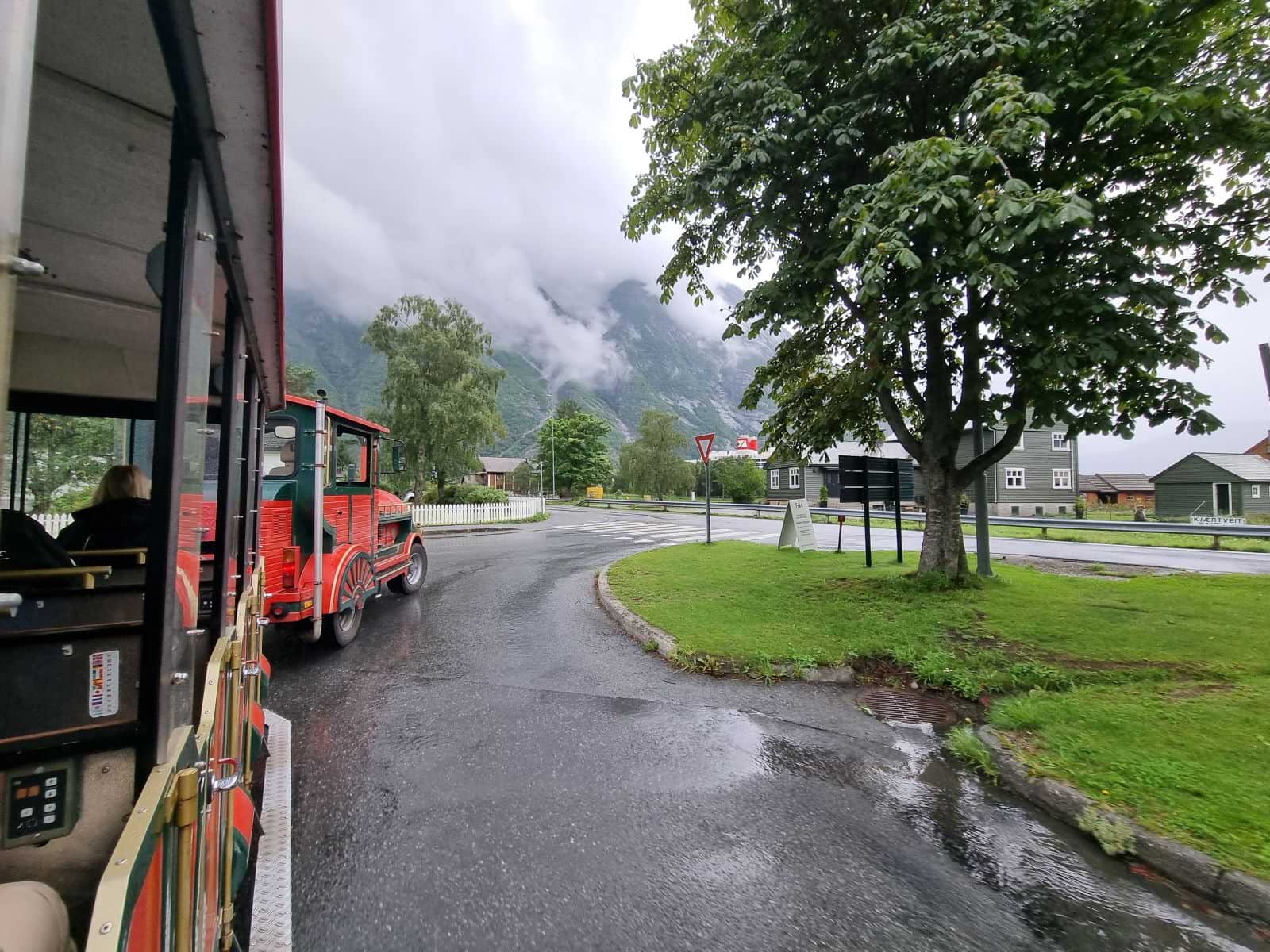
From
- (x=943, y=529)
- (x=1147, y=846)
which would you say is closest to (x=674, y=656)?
(x=1147, y=846)

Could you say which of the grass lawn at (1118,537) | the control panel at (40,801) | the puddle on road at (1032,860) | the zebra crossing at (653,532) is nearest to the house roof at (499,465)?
the zebra crossing at (653,532)

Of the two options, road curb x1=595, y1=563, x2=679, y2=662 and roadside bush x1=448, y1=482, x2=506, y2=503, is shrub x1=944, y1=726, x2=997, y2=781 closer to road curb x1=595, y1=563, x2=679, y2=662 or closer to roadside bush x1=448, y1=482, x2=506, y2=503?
road curb x1=595, y1=563, x2=679, y2=662

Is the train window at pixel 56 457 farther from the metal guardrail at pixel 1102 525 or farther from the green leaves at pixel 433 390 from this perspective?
the green leaves at pixel 433 390

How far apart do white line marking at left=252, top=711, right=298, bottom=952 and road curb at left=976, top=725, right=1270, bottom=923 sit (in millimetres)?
3706

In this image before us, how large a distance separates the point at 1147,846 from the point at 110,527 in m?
5.28

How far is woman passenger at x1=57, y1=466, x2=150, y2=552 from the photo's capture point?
2.88 meters

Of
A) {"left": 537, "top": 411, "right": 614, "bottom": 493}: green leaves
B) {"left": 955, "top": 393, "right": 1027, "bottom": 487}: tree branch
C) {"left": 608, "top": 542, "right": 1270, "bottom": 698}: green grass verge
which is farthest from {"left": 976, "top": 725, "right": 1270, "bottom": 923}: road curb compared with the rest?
{"left": 537, "top": 411, "right": 614, "bottom": 493}: green leaves

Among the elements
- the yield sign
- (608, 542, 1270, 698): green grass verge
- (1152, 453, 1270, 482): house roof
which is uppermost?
(1152, 453, 1270, 482): house roof

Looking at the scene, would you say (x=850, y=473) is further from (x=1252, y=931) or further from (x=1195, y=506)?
(x=1195, y=506)

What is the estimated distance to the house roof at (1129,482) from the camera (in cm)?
5836

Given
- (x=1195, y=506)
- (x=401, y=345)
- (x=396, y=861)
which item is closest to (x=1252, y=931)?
(x=396, y=861)

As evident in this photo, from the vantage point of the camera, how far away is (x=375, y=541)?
704 cm

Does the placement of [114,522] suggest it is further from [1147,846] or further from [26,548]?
[1147,846]

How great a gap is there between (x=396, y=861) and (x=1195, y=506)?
51534mm
